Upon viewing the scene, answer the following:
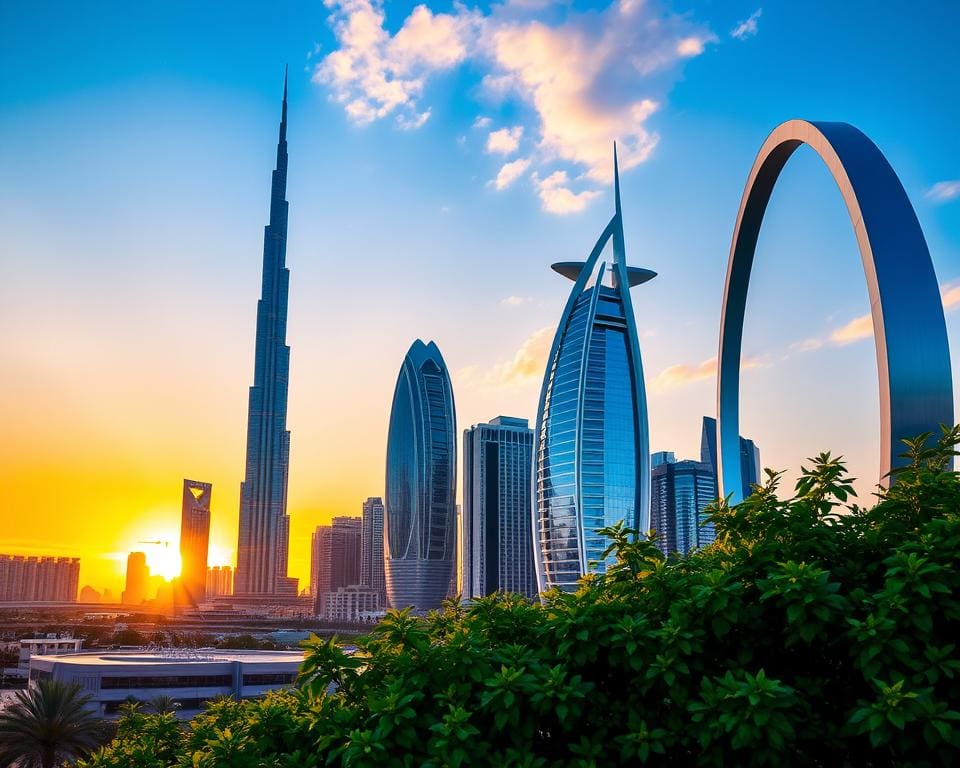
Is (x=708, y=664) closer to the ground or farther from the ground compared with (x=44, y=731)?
farther from the ground

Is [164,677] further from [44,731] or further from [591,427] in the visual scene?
[591,427]

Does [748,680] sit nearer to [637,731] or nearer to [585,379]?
[637,731]

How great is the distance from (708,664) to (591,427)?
129310mm

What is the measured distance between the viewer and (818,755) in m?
7.38

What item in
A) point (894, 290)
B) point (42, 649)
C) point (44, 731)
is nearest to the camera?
point (894, 290)

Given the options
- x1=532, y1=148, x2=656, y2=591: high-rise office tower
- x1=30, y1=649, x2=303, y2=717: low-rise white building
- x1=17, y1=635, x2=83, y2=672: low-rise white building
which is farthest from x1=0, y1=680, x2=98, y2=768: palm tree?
x1=532, y1=148, x2=656, y2=591: high-rise office tower

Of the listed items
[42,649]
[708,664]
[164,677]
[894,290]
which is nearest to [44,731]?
[708,664]

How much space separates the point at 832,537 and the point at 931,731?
2266 millimetres

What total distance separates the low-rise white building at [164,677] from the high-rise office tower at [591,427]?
71.8 meters

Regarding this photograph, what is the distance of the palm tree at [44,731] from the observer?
3152 cm

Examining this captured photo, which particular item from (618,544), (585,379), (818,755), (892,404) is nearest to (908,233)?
(892,404)

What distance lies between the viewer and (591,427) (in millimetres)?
135875

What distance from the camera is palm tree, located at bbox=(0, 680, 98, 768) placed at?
3152cm

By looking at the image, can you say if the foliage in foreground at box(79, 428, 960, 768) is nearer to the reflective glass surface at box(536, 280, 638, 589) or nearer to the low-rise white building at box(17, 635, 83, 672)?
the low-rise white building at box(17, 635, 83, 672)
